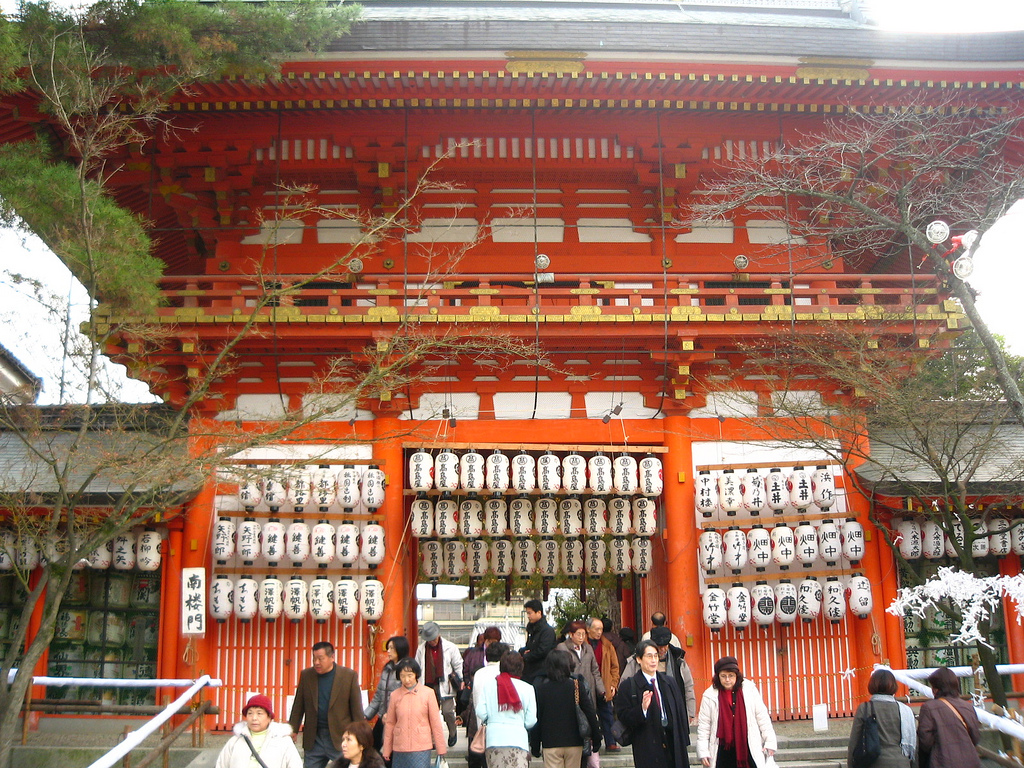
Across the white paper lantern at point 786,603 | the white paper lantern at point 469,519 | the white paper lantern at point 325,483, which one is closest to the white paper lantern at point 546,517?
the white paper lantern at point 469,519

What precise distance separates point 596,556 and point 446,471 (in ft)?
8.98

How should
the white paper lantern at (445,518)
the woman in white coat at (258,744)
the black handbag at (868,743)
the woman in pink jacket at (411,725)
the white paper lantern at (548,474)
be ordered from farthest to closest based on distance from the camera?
the white paper lantern at (445,518)
the white paper lantern at (548,474)
the woman in pink jacket at (411,725)
the black handbag at (868,743)
the woman in white coat at (258,744)

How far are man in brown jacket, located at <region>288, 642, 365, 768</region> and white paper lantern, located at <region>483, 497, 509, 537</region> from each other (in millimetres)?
4551

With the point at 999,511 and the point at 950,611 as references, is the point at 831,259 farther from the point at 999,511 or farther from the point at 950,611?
the point at 950,611

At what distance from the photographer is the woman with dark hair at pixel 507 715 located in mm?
7168

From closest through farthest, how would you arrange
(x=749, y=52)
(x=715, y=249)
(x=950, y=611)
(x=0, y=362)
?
(x=950, y=611), (x=749, y=52), (x=715, y=249), (x=0, y=362)

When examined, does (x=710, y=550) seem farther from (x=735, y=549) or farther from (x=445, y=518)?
(x=445, y=518)

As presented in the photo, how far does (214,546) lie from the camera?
38.5ft

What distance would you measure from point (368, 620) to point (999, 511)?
7.99 metres

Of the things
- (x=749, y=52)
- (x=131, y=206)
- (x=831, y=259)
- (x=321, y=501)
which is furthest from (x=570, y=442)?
(x=131, y=206)

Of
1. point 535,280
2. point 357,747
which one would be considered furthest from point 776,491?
point 357,747

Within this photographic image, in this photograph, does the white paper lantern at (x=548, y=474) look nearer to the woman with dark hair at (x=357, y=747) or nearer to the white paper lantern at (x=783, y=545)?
the white paper lantern at (x=783, y=545)

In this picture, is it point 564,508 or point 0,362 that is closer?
point 564,508

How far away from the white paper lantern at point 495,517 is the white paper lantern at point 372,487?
1440 mm
